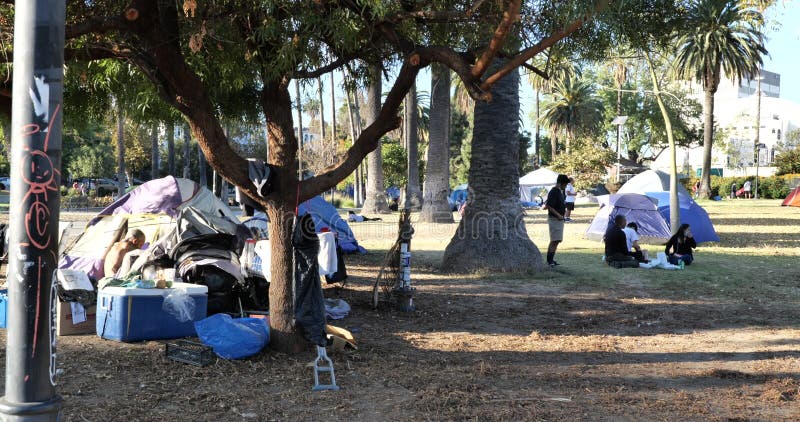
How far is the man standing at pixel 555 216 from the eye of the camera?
1276 centimetres

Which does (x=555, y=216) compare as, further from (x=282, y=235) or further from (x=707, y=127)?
(x=707, y=127)

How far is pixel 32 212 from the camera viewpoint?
3287 mm

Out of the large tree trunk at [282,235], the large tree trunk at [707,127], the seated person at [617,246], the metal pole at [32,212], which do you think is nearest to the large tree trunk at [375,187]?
the seated person at [617,246]

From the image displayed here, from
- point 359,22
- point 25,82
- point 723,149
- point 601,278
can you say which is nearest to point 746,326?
point 601,278

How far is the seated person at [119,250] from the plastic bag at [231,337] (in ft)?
11.1

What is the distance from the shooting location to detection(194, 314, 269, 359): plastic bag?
629 cm

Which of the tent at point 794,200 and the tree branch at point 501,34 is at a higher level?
the tree branch at point 501,34

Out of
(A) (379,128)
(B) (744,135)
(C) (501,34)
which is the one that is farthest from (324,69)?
(B) (744,135)

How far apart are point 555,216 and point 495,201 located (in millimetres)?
1334

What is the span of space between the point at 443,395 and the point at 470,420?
545mm

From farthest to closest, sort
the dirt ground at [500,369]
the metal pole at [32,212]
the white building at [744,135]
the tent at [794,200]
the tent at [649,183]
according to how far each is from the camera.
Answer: the white building at [744,135]
the tent at [794,200]
the tent at [649,183]
the dirt ground at [500,369]
the metal pole at [32,212]

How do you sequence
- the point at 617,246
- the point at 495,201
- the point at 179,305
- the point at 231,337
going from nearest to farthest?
the point at 231,337 < the point at 179,305 < the point at 495,201 < the point at 617,246

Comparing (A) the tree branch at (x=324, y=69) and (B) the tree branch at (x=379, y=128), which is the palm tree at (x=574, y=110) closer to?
(A) the tree branch at (x=324, y=69)

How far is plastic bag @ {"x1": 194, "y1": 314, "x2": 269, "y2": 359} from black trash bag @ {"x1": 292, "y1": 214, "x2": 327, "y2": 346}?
40cm
